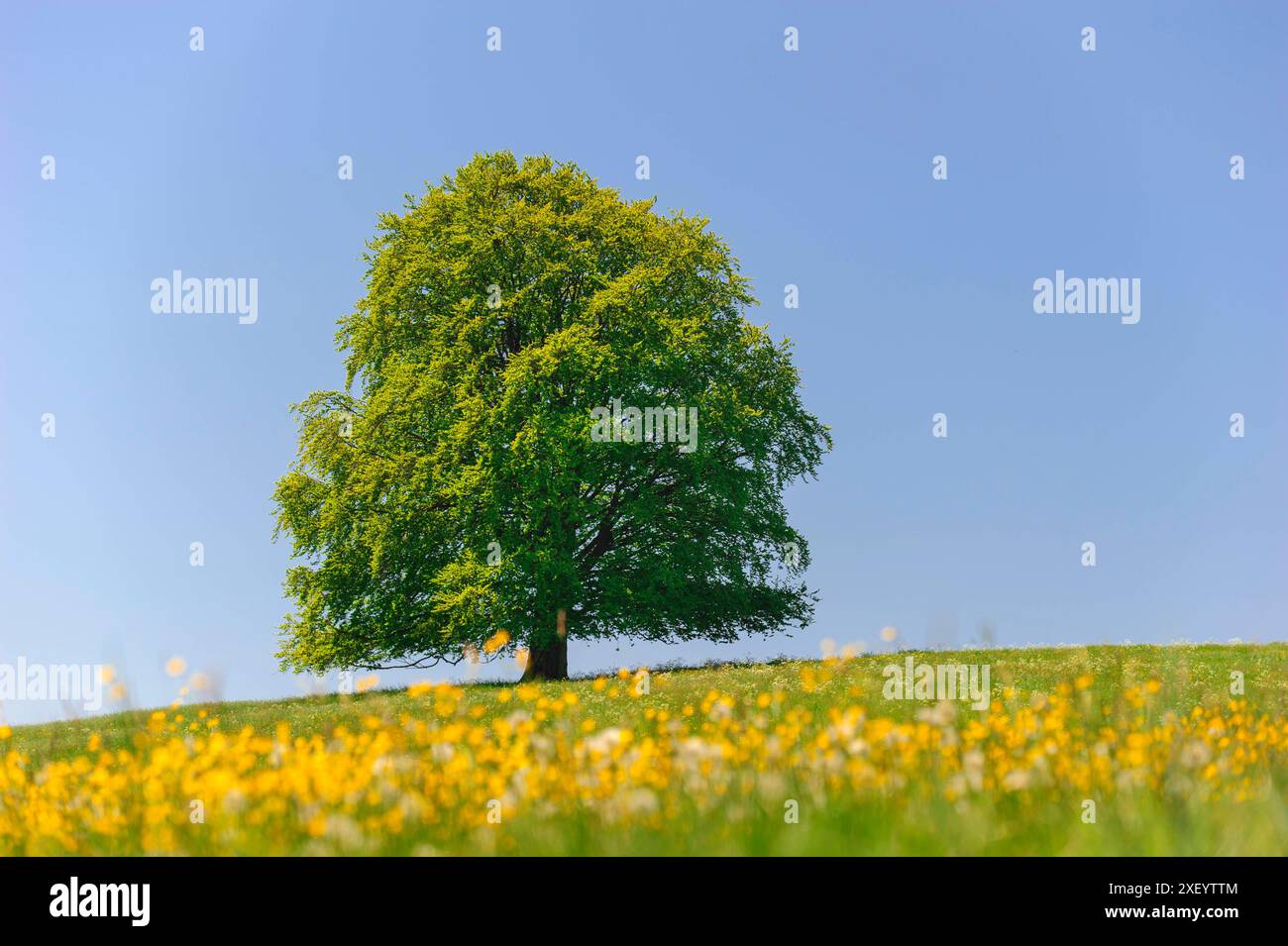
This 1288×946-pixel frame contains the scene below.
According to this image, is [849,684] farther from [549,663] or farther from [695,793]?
[695,793]

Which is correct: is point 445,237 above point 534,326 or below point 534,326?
above

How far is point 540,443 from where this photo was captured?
2456 centimetres

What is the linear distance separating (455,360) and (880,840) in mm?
22156

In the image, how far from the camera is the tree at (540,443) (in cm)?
2503

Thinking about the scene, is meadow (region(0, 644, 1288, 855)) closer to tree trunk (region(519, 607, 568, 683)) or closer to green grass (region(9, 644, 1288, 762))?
green grass (region(9, 644, 1288, 762))

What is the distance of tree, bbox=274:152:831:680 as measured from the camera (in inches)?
985

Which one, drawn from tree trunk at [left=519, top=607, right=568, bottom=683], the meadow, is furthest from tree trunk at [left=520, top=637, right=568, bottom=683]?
the meadow

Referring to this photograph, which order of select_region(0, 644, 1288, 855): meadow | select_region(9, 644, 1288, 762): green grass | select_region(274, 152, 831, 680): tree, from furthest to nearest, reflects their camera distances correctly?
select_region(274, 152, 831, 680): tree < select_region(9, 644, 1288, 762): green grass < select_region(0, 644, 1288, 855): meadow

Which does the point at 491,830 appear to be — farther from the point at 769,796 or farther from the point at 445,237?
the point at 445,237

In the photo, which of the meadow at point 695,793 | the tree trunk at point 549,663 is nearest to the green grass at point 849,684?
the tree trunk at point 549,663

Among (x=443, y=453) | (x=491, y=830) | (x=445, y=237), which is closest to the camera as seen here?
(x=491, y=830)

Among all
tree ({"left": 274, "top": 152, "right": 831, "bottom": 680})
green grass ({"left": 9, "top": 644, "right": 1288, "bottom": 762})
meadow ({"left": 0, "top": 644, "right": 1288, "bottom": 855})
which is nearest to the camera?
meadow ({"left": 0, "top": 644, "right": 1288, "bottom": 855})
